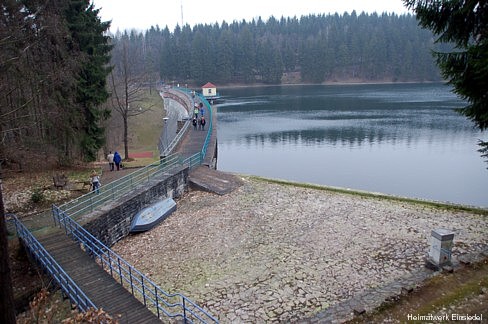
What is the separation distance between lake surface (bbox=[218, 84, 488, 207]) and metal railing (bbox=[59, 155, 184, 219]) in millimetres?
12198

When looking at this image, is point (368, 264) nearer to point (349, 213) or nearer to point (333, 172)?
point (349, 213)

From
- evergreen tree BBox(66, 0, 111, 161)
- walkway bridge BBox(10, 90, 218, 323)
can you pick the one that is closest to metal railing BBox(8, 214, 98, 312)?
walkway bridge BBox(10, 90, 218, 323)

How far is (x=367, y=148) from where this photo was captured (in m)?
39.3

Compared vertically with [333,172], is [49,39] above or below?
above

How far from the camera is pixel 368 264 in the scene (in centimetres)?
1291

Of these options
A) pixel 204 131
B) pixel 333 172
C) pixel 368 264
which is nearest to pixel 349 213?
pixel 368 264

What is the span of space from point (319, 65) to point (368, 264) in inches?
4331

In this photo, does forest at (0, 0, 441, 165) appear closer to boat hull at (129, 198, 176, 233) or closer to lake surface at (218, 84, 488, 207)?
boat hull at (129, 198, 176, 233)

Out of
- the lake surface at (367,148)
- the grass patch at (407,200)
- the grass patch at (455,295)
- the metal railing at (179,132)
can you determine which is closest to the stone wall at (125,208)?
the metal railing at (179,132)

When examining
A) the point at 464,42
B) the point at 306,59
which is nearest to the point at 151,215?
the point at 464,42

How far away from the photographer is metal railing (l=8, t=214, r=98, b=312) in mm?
9562

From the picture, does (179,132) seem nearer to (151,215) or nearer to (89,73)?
(89,73)

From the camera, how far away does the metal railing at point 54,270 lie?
31.4 feet

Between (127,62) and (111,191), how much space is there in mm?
19297
